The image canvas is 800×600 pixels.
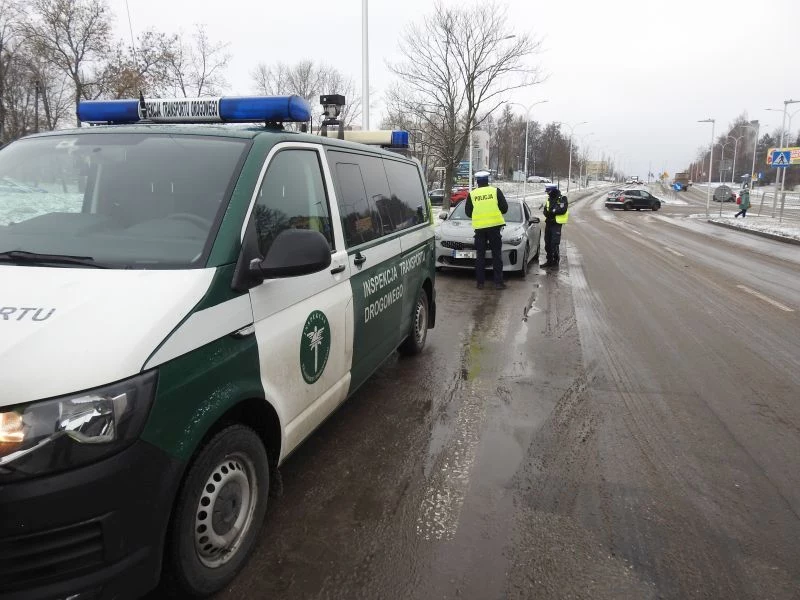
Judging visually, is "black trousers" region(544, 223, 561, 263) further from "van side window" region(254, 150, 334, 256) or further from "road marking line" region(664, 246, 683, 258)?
"van side window" region(254, 150, 334, 256)

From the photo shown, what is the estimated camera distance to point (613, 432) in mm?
A: 4246

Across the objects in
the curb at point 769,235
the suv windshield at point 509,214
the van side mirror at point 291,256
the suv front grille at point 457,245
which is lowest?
the curb at point 769,235

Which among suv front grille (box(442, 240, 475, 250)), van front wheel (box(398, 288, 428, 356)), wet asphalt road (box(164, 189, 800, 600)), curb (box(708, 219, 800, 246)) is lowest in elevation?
wet asphalt road (box(164, 189, 800, 600))

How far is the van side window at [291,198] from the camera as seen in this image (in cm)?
278

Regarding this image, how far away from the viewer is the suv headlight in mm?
1718

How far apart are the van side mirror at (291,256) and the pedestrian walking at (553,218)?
10.9 m

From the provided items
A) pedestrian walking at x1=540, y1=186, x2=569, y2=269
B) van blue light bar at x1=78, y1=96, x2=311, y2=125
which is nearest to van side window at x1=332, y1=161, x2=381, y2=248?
van blue light bar at x1=78, y1=96, x2=311, y2=125

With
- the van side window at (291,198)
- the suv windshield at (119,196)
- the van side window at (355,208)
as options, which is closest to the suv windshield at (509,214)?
the van side window at (355,208)

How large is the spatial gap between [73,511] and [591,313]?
753cm

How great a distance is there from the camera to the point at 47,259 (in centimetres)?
236

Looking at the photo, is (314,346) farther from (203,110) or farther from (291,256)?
(203,110)

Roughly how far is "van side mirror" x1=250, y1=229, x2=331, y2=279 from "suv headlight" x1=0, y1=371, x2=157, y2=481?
78cm

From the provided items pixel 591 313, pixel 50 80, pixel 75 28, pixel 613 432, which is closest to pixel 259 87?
pixel 50 80

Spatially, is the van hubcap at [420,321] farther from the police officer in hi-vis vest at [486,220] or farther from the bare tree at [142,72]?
the bare tree at [142,72]
